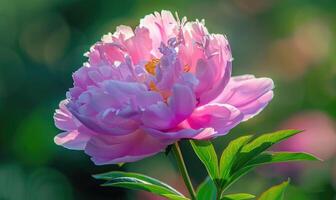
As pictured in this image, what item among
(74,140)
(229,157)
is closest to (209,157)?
(229,157)

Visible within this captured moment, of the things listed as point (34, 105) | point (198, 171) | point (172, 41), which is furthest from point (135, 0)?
point (172, 41)

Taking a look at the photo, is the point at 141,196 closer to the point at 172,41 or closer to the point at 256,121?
the point at 256,121

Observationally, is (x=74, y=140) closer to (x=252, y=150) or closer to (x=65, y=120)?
(x=65, y=120)

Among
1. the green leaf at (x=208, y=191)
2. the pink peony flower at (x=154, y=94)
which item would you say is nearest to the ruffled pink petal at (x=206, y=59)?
the pink peony flower at (x=154, y=94)

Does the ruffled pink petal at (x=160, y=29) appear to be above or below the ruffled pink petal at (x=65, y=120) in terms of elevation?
above

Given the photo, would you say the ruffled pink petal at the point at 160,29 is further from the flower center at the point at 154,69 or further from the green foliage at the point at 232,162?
the green foliage at the point at 232,162

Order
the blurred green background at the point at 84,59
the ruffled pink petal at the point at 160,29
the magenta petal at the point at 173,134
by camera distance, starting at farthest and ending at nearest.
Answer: the blurred green background at the point at 84,59 → the ruffled pink petal at the point at 160,29 → the magenta petal at the point at 173,134

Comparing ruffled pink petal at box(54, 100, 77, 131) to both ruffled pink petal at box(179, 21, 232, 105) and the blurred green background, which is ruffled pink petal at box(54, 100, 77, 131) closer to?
ruffled pink petal at box(179, 21, 232, 105)
